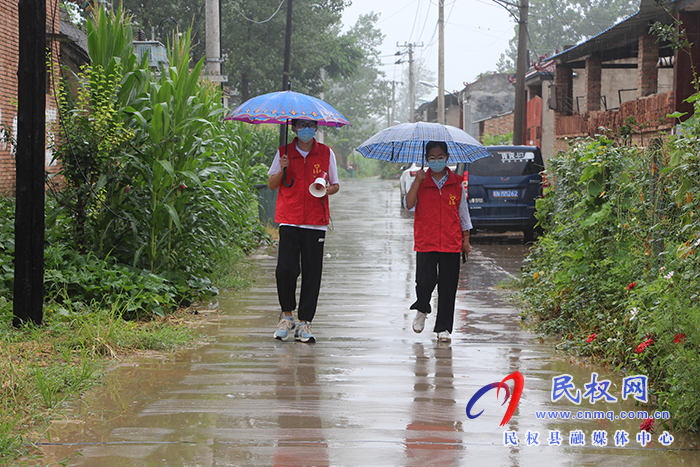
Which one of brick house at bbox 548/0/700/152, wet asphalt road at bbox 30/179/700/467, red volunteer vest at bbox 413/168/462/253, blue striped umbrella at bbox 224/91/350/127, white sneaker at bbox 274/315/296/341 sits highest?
brick house at bbox 548/0/700/152

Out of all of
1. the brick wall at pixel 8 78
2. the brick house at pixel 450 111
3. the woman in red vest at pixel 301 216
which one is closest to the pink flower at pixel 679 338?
the woman in red vest at pixel 301 216

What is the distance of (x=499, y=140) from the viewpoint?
115 ft

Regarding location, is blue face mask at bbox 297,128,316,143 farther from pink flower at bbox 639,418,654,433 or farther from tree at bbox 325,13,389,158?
tree at bbox 325,13,389,158

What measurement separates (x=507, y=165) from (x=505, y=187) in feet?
1.49

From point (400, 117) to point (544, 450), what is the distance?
17407cm

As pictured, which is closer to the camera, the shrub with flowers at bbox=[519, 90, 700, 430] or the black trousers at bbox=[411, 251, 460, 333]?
the shrub with flowers at bbox=[519, 90, 700, 430]

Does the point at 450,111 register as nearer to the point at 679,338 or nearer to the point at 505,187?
the point at 505,187

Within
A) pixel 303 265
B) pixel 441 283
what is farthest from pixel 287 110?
pixel 441 283

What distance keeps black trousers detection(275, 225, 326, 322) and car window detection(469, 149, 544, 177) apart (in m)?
9.07

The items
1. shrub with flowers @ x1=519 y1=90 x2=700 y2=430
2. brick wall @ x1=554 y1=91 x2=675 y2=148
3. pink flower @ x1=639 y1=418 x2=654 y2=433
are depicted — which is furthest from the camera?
brick wall @ x1=554 y1=91 x2=675 y2=148

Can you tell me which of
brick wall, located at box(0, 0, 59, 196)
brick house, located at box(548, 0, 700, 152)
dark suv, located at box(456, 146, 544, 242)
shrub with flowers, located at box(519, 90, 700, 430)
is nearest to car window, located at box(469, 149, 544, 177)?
dark suv, located at box(456, 146, 544, 242)

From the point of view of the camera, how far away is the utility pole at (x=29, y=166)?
601cm

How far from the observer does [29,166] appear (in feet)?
19.8

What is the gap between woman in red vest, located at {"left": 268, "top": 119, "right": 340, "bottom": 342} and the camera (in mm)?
6414
